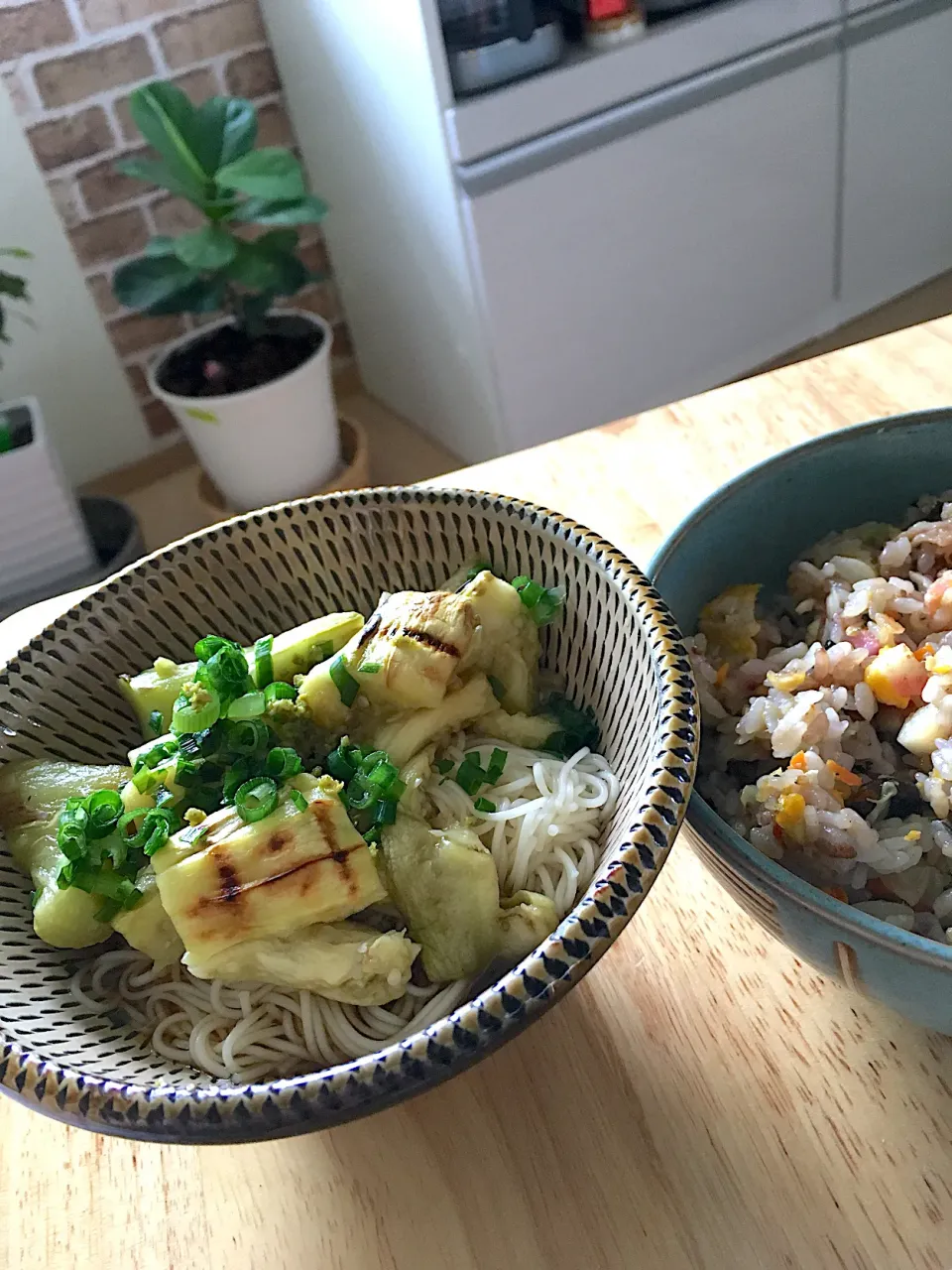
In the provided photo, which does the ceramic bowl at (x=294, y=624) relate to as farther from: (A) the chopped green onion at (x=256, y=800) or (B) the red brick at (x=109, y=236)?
(B) the red brick at (x=109, y=236)

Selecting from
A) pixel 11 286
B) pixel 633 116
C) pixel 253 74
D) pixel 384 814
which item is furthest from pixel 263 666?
pixel 253 74

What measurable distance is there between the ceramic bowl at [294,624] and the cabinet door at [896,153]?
5.77 ft

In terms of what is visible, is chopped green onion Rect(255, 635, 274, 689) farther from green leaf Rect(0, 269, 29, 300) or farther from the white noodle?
green leaf Rect(0, 269, 29, 300)

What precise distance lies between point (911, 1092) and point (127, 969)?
404 mm

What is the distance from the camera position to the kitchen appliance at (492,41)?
1612mm

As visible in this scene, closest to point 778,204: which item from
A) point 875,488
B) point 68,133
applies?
point 68,133

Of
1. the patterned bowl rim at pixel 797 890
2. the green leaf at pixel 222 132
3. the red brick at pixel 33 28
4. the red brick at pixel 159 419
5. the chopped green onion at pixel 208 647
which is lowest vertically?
the red brick at pixel 159 419

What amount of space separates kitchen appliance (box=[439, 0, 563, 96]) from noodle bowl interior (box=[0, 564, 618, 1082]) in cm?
130

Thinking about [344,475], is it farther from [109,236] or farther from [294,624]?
[294,624]

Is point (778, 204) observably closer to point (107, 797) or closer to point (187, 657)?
point (187, 657)

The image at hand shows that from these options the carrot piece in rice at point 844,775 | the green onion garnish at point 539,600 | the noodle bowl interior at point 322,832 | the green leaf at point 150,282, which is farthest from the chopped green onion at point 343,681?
the green leaf at point 150,282

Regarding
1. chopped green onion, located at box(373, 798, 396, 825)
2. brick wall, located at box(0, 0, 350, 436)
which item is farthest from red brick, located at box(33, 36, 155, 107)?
chopped green onion, located at box(373, 798, 396, 825)

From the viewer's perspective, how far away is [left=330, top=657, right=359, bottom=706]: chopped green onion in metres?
0.60

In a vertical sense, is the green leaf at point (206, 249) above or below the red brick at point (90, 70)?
below
